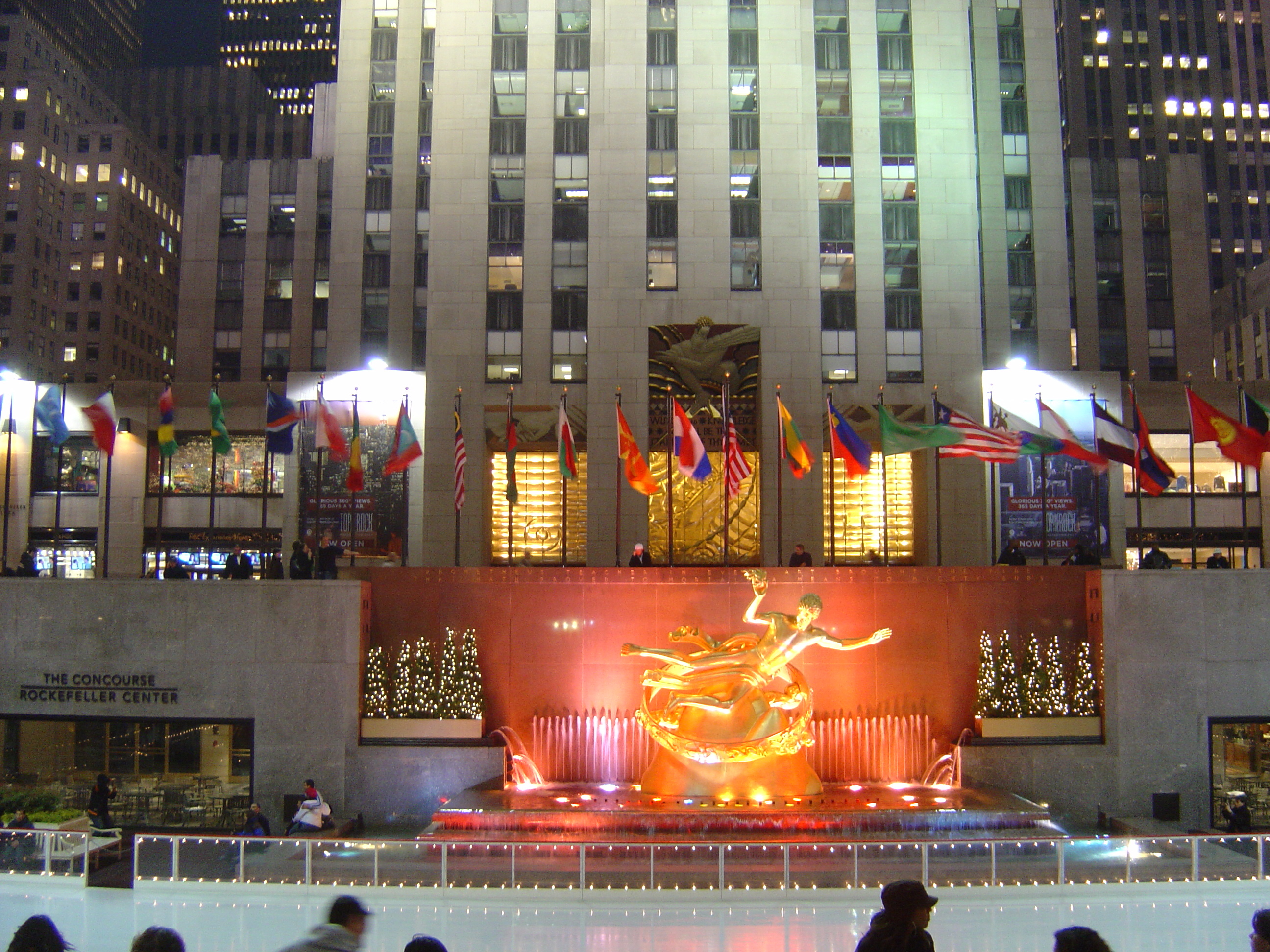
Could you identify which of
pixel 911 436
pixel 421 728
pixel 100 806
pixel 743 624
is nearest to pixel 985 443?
pixel 911 436

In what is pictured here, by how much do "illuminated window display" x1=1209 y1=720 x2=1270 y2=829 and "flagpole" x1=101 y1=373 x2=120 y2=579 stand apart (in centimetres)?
2409

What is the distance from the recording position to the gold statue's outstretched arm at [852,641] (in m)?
18.6

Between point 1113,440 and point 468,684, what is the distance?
15.4 meters

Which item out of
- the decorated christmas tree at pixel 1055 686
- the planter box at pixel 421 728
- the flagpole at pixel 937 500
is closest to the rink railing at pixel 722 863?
the planter box at pixel 421 728

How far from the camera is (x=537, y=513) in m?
33.1

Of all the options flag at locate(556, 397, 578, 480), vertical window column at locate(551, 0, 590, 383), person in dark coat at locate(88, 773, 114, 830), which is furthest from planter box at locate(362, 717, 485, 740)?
vertical window column at locate(551, 0, 590, 383)

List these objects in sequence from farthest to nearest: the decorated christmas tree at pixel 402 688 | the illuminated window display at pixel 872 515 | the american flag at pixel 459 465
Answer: the illuminated window display at pixel 872 515 → the american flag at pixel 459 465 → the decorated christmas tree at pixel 402 688

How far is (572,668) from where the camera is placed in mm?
22281

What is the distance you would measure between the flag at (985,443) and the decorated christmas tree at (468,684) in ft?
36.7

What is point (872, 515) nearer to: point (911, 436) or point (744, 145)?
point (911, 436)

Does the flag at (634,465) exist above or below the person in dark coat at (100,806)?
above

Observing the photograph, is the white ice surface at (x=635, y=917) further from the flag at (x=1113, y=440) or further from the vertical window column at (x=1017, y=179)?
the vertical window column at (x=1017, y=179)

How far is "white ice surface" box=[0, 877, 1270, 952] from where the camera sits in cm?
1221

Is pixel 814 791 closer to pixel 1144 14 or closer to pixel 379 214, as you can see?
pixel 379 214
